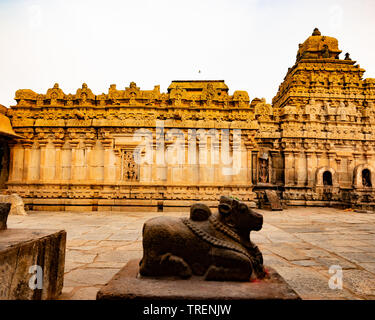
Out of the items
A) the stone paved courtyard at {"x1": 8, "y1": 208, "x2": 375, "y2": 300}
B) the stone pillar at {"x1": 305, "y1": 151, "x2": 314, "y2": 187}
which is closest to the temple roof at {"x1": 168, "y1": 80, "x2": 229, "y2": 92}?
the stone pillar at {"x1": 305, "y1": 151, "x2": 314, "y2": 187}

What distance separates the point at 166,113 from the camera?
1262 centimetres

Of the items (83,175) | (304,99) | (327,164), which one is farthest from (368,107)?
(83,175)

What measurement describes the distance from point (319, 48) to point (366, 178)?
11453 mm

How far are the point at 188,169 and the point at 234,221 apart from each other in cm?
948

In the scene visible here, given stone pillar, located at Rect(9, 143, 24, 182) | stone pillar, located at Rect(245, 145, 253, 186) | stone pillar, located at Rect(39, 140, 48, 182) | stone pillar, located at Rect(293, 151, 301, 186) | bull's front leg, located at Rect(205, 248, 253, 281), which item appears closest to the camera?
bull's front leg, located at Rect(205, 248, 253, 281)

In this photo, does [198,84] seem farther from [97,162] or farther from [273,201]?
[273,201]

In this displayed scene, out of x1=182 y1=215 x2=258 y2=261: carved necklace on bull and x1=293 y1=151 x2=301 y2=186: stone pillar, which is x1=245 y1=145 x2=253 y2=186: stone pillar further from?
x1=182 y1=215 x2=258 y2=261: carved necklace on bull

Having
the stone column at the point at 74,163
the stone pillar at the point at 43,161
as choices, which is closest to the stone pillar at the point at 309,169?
the stone column at the point at 74,163

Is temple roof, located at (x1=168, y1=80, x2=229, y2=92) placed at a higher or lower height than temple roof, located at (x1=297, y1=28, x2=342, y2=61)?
lower

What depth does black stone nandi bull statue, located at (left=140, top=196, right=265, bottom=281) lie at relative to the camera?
246 centimetres

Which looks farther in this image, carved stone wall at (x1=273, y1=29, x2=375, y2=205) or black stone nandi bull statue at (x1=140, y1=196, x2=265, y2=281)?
carved stone wall at (x1=273, y1=29, x2=375, y2=205)

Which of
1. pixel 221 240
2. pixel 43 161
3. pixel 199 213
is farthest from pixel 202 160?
pixel 221 240

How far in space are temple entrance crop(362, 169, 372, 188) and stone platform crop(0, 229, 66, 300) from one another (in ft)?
56.1

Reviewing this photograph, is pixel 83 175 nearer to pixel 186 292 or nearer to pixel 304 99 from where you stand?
pixel 186 292
